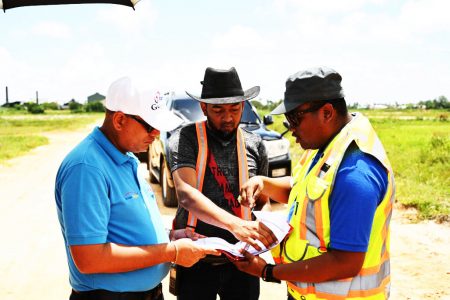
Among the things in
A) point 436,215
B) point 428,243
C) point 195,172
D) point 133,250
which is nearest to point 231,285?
point 195,172

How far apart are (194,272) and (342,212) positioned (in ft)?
4.06

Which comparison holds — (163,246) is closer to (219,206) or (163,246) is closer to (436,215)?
(219,206)

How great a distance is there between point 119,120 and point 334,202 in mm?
998

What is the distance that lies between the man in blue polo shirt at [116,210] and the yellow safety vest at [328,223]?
547 mm

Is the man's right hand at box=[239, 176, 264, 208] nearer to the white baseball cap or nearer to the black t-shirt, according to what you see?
the black t-shirt

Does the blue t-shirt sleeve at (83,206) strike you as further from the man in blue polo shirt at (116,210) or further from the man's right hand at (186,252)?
the man's right hand at (186,252)

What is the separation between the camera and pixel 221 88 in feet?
9.14

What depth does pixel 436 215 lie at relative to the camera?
6.81 metres

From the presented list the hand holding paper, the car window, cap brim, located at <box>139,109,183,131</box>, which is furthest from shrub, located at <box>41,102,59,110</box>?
cap brim, located at <box>139,109,183,131</box>

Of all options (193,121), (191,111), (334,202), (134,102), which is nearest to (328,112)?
(334,202)

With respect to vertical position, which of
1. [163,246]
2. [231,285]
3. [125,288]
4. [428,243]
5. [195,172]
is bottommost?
[428,243]

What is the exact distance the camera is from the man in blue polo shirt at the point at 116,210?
187 cm

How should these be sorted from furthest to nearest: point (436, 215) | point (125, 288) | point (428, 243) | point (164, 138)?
point (164, 138), point (436, 215), point (428, 243), point (125, 288)

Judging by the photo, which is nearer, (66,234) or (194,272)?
(66,234)
